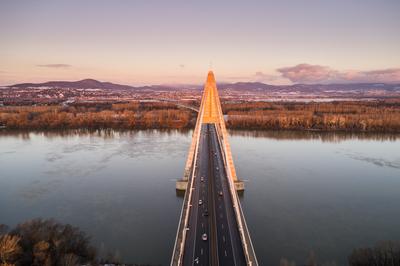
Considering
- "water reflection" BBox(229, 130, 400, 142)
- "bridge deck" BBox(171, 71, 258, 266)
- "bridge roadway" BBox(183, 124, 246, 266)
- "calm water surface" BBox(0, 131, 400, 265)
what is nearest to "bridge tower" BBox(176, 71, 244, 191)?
"bridge deck" BBox(171, 71, 258, 266)

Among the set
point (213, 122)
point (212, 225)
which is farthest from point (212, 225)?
point (213, 122)

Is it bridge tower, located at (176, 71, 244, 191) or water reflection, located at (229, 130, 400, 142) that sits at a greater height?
bridge tower, located at (176, 71, 244, 191)

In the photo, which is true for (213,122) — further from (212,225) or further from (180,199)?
(212,225)

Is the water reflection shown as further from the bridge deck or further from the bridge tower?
the bridge deck

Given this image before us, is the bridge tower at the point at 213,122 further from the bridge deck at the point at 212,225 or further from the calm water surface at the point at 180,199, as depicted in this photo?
the calm water surface at the point at 180,199

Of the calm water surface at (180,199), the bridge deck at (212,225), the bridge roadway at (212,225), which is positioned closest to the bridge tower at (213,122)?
the bridge deck at (212,225)

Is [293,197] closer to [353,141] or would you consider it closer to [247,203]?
[247,203]
